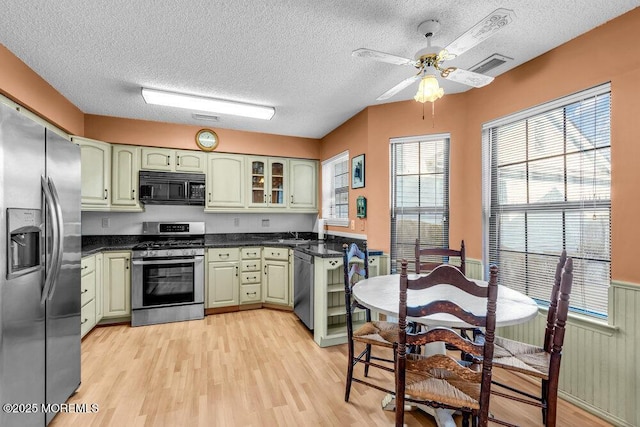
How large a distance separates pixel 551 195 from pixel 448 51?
1483mm

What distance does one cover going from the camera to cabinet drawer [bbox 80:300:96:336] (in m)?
2.95

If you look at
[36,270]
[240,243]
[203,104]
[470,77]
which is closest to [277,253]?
[240,243]

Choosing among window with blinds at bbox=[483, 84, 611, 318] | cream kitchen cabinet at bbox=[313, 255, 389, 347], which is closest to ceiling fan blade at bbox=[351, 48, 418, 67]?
window with blinds at bbox=[483, 84, 611, 318]

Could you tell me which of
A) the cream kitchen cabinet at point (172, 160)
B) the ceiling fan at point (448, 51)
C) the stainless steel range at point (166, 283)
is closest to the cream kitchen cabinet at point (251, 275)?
the stainless steel range at point (166, 283)

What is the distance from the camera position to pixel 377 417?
6.21ft

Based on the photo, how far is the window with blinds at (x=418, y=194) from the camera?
125 inches

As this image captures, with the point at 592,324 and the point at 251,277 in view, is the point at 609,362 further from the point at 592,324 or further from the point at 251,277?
the point at 251,277

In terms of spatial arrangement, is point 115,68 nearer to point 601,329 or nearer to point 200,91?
point 200,91

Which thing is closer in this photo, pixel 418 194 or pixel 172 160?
pixel 418 194

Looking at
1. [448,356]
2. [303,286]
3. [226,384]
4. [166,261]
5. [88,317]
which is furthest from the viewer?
[166,261]

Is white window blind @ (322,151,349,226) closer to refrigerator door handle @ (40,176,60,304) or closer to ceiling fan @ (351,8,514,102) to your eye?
ceiling fan @ (351,8,514,102)

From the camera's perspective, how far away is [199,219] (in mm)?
4324

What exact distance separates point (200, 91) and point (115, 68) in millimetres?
715

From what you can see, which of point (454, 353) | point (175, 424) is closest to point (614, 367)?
point (454, 353)
